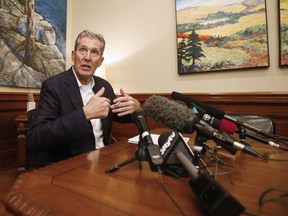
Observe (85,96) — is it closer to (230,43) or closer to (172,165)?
(172,165)

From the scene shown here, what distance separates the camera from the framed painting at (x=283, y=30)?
1808 mm

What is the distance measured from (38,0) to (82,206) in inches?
113

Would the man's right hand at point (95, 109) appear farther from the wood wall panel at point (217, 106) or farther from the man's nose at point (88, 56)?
the wood wall panel at point (217, 106)

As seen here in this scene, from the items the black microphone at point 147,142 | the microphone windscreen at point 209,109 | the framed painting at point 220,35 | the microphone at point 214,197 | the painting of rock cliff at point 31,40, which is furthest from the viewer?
the painting of rock cliff at point 31,40

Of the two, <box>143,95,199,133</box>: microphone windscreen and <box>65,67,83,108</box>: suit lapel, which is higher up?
<box>65,67,83,108</box>: suit lapel

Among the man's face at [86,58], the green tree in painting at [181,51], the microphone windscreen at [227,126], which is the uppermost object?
the green tree in painting at [181,51]

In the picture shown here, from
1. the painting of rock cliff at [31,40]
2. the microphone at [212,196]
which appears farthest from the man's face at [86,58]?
the painting of rock cliff at [31,40]

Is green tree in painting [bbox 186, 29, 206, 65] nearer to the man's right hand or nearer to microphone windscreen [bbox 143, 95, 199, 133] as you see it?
the man's right hand

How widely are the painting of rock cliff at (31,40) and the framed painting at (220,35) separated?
1.72 m

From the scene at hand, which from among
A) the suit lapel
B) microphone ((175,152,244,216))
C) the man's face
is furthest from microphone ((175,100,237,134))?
the man's face

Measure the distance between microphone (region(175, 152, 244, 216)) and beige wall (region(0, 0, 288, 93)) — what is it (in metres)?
1.92

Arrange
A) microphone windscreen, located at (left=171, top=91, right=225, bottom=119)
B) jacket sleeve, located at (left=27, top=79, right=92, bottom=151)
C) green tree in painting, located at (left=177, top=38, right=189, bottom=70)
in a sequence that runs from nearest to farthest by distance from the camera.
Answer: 1. microphone windscreen, located at (left=171, top=91, right=225, bottom=119)
2. jacket sleeve, located at (left=27, top=79, right=92, bottom=151)
3. green tree in painting, located at (left=177, top=38, right=189, bottom=70)

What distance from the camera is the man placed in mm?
972

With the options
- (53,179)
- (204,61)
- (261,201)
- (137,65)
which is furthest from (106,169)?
(137,65)
